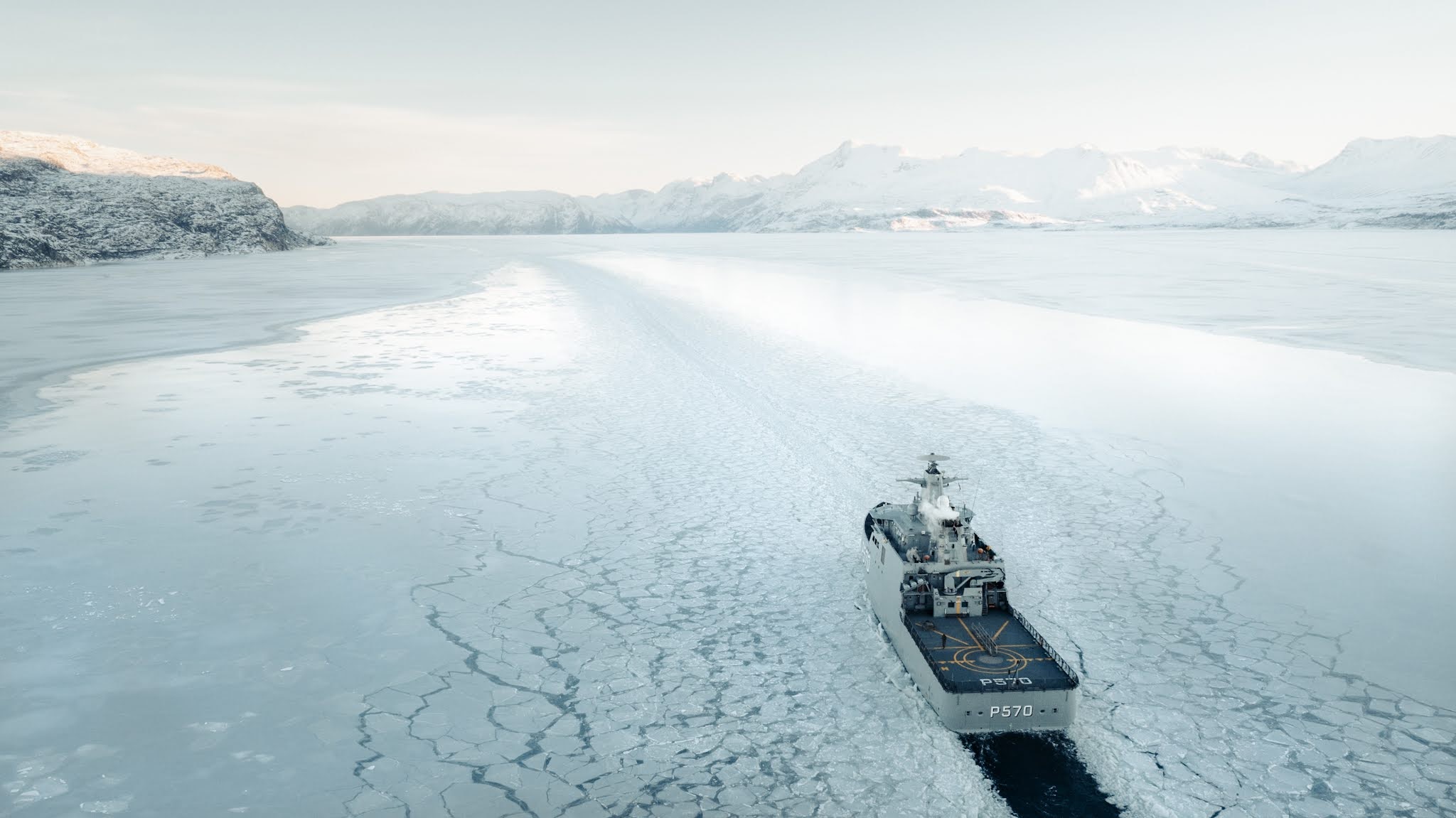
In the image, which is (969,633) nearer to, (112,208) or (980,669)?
(980,669)

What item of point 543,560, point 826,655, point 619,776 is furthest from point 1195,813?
point 543,560

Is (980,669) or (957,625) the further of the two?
(957,625)

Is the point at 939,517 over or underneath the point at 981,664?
over

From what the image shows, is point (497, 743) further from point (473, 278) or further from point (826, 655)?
point (473, 278)

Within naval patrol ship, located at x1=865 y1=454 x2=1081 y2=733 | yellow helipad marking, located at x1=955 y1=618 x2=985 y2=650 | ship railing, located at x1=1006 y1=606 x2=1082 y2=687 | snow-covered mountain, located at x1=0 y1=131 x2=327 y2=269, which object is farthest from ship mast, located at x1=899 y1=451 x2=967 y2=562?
snow-covered mountain, located at x1=0 y1=131 x2=327 y2=269

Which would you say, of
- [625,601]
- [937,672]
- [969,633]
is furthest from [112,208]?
[937,672]
